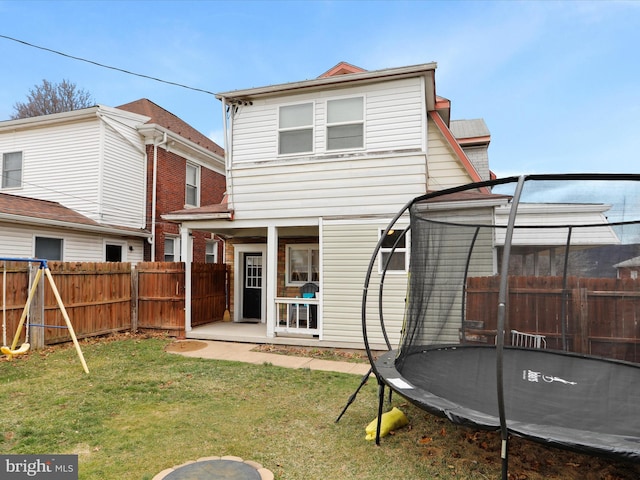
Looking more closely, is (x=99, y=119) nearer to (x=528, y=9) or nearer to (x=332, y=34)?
(x=332, y=34)

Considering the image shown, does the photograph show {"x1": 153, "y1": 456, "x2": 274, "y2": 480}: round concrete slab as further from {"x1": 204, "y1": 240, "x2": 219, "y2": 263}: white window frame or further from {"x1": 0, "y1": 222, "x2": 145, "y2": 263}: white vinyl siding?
{"x1": 204, "y1": 240, "x2": 219, "y2": 263}: white window frame

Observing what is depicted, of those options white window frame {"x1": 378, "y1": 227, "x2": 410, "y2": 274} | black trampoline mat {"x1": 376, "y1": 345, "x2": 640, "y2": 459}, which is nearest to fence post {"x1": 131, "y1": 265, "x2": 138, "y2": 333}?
white window frame {"x1": 378, "y1": 227, "x2": 410, "y2": 274}

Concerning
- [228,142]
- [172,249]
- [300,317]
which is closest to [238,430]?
[300,317]

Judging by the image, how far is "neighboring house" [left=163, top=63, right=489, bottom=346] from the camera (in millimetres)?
6984

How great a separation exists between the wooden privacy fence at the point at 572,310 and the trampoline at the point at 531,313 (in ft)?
0.05

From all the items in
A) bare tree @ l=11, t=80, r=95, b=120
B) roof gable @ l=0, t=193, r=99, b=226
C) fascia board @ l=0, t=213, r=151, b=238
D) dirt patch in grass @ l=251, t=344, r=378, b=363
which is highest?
bare tree @ l=11, t=80, r=95, b=120

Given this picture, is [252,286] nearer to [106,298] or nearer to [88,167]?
[106,298]

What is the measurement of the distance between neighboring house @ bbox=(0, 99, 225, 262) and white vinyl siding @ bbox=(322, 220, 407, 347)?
6.63 metres

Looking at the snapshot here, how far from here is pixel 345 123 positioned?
24.1 ft

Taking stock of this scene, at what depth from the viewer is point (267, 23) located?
10.4m

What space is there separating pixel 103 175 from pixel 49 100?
14.5 metres

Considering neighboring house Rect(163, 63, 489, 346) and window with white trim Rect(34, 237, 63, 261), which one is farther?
window with white trim Rect(34, 237, 63, 261)

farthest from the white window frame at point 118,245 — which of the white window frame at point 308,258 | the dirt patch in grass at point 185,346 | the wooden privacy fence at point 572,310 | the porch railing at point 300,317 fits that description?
the wooden privacy fence at point 572,310

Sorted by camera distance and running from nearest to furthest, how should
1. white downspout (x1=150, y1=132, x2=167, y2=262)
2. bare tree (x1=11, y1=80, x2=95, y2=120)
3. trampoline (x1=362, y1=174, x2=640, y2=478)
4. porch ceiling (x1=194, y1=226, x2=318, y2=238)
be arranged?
1. trampoline (x1=362, y1=174, x2=640, y2=478)
2. porch ceiling (x1=194, y1=226, x2=318, y2=238)
3. white downspout (x1=150, y1=132, x2=167, y2=262)
4. bare tree (x1=11, y1=80, x2=95, y2=120)
